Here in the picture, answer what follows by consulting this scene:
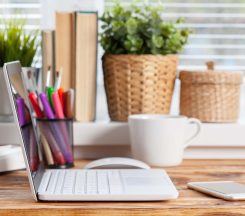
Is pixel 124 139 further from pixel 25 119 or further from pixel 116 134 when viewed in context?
pixel 25 119

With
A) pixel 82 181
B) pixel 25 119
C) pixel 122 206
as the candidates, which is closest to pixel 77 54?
pixel 25 119

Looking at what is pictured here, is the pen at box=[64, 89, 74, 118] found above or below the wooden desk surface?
above

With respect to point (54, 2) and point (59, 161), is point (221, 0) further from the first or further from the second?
point (59, 161)

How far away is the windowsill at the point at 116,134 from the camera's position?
1.62 m

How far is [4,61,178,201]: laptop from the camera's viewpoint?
43.8 inches

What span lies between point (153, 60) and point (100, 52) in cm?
30

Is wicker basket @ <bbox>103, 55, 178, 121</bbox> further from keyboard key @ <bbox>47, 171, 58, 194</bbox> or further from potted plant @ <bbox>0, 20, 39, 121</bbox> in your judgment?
keyboard key @ <bbox>47, 171, 58, 194</bbox>

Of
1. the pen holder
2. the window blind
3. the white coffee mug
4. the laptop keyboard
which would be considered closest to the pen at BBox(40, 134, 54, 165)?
the pen holder

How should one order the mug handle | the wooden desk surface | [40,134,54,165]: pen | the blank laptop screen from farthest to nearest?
the mug handle < [40,134,54,165]: pen < the blank laptop screen < the wooden desk surface

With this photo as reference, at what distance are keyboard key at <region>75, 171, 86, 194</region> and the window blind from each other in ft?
2.22

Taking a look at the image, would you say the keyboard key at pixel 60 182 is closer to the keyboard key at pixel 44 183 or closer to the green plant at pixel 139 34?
the keyboard key at pixel 44 183

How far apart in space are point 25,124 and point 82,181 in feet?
0.55

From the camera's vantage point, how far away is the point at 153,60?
163cm

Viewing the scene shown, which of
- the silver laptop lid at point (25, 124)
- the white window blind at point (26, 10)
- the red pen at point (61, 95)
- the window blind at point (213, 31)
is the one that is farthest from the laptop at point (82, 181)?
the window blind at point (213, 31)
